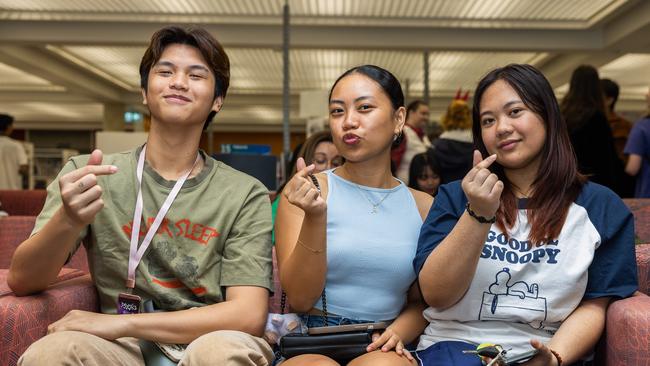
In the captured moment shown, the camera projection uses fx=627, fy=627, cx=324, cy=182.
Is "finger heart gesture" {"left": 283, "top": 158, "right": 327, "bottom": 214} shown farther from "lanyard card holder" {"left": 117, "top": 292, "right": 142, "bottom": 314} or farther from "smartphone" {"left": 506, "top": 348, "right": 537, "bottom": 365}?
"smartphone" {"left": 506, "top": 348, "right": 537, "bottom": 365}

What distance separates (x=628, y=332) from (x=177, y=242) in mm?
1189

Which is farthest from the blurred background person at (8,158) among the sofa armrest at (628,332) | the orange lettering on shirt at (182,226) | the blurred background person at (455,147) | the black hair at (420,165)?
the sofa armrest at (628,332)

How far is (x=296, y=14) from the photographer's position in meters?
8.27

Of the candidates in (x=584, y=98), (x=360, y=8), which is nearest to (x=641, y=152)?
(x=584, y=98)

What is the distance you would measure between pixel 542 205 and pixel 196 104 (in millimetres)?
1026

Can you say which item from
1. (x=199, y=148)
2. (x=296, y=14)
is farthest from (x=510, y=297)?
(x=296, y=14)

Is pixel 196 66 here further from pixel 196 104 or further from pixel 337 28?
pixel 337 28

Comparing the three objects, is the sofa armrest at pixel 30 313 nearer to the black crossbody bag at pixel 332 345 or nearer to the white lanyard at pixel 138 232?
the white lanyard at pixel 138 232

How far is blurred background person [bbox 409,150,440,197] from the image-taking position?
418 centimetres

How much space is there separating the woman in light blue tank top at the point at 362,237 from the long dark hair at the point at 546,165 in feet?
1.03

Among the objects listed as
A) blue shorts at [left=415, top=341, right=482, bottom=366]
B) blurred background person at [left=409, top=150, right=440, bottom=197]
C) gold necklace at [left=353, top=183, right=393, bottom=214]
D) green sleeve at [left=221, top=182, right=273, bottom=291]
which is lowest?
blue shorts at [left=415, top=341, right=482, bottom=366]

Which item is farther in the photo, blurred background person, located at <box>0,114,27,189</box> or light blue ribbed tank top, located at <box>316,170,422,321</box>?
blurred background person, located at <box>0,114,27,189</box>

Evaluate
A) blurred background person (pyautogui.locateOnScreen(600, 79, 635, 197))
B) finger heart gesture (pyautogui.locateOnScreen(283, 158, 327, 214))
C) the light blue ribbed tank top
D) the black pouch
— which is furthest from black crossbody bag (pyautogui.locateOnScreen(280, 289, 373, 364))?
blurred background person (pyautogui.locateOnScreen(600, 79, 635, 197))

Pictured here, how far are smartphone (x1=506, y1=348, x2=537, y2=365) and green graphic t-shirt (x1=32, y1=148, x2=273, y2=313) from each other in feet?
2.18
